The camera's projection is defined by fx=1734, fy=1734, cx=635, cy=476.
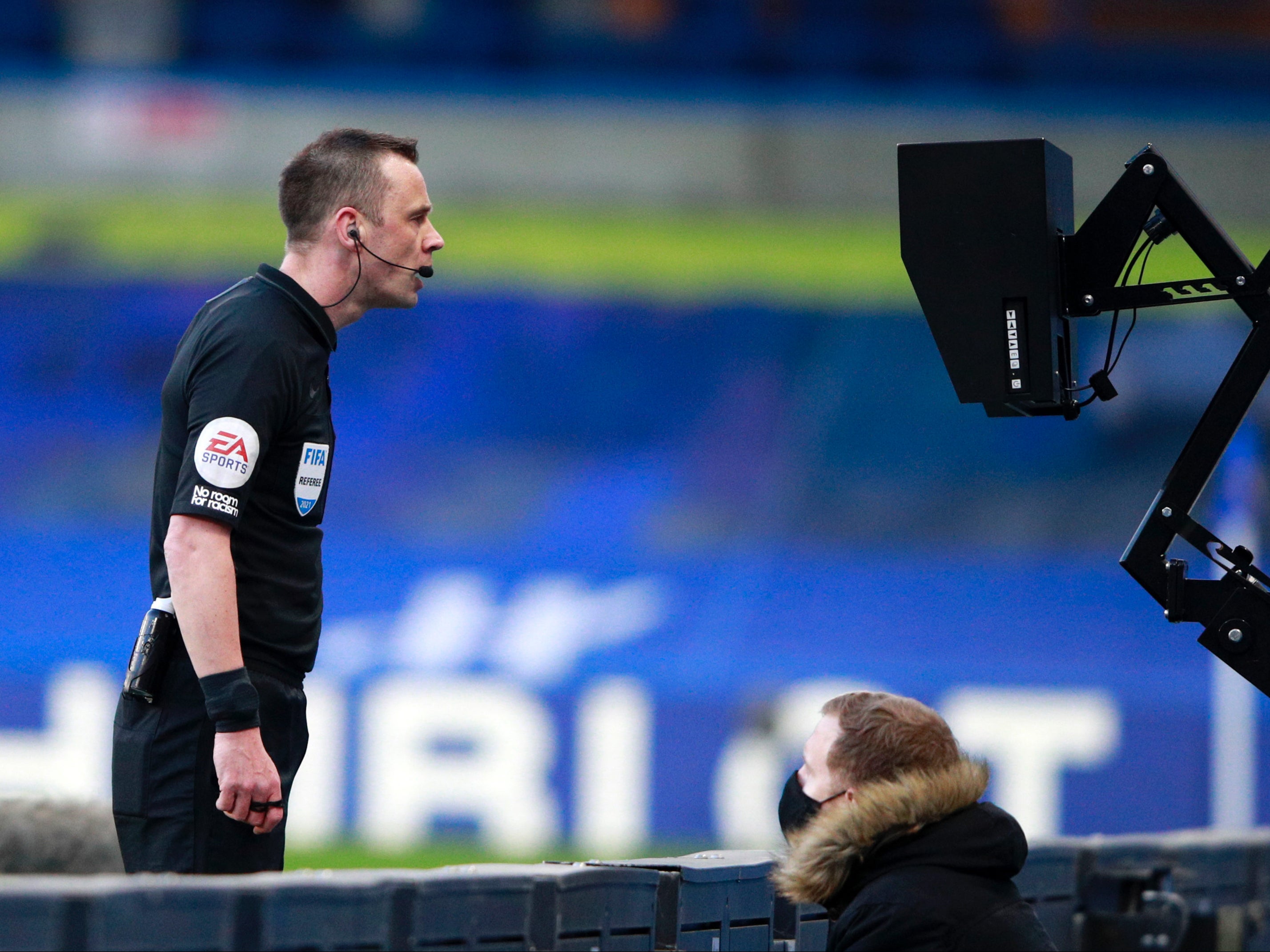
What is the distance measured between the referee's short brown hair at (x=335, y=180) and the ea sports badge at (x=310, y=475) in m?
0.34

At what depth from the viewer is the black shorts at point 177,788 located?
2533mm

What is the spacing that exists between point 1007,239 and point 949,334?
17 centimetres

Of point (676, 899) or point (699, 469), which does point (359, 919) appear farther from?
point (699, 469)

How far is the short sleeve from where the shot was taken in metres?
2.49

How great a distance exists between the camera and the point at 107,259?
11984 millimetres

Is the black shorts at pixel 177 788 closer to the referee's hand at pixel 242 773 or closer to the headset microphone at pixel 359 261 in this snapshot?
the referee's hand at pixel 242 773

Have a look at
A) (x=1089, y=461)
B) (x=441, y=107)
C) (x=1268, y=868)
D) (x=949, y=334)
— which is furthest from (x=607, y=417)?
(x=949, y=334)

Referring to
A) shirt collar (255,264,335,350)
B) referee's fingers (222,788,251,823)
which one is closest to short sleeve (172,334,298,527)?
shirt collar (255,264,335,350)

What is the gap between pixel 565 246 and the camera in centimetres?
1212

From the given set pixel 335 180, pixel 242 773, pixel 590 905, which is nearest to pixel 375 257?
pixel 335 180

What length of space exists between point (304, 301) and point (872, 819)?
3.83 ft

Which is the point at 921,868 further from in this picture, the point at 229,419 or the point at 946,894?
the point at 229,419

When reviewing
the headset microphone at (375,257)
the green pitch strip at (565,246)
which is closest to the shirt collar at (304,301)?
the headset microphone at (375,257)

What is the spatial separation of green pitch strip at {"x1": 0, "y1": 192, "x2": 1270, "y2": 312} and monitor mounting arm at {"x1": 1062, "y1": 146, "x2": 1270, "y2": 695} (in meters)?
9.36
